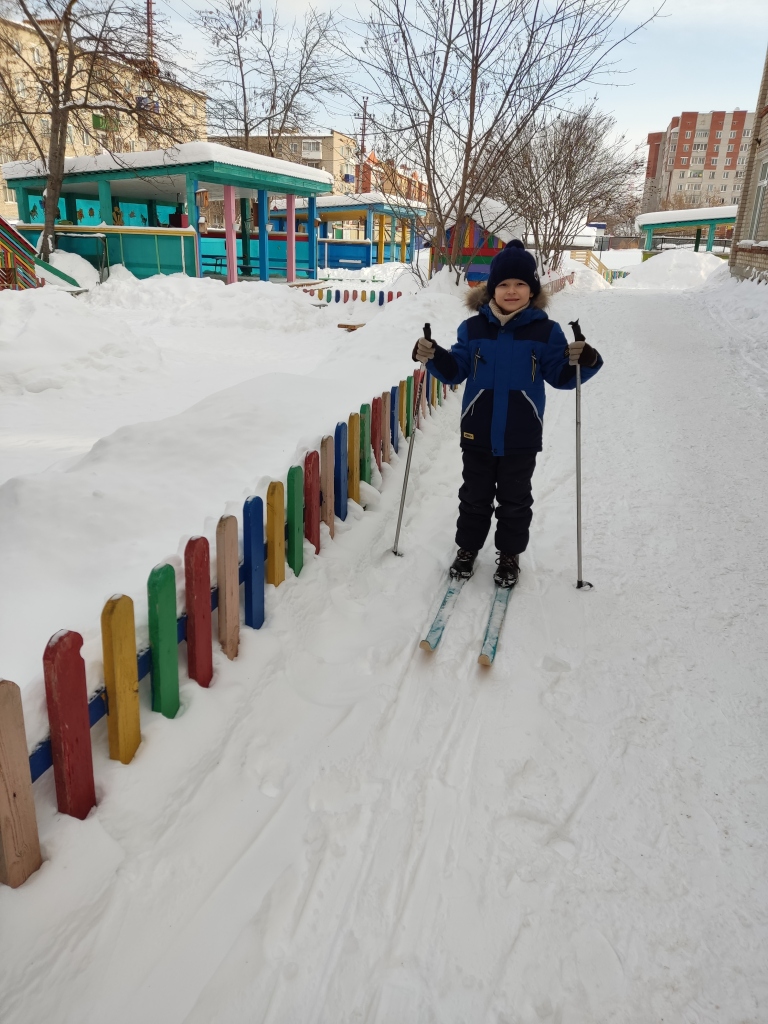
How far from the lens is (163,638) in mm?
2301

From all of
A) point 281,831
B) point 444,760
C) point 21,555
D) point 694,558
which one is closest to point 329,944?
point 281,831

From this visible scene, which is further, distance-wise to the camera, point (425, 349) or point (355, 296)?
point (355, 296)

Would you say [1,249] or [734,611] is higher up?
[1,249]

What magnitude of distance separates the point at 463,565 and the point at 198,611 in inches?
65.7

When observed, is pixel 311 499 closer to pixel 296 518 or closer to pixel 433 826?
pixel 296 518

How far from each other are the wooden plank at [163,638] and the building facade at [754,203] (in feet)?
58.3

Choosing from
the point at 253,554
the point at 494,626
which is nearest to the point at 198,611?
the point at 253,554

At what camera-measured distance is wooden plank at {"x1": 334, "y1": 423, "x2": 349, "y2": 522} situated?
13.1 feet

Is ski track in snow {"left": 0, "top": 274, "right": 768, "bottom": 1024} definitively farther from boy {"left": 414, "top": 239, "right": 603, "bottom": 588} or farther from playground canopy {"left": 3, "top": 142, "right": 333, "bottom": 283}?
playground canopy {"left": 3, "top": 142, "right": 333, "bottom": 283}

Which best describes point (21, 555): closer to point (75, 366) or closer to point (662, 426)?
point (662, 426)

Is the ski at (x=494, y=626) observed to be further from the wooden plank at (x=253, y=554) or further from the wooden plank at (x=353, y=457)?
the wooden plank at (x=353, y=457)

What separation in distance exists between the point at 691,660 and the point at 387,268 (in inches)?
1096

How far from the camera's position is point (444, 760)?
2383 mm

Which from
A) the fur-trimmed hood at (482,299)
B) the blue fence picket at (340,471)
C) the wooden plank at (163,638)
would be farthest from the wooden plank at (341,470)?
the wooden plank at (163,638)
